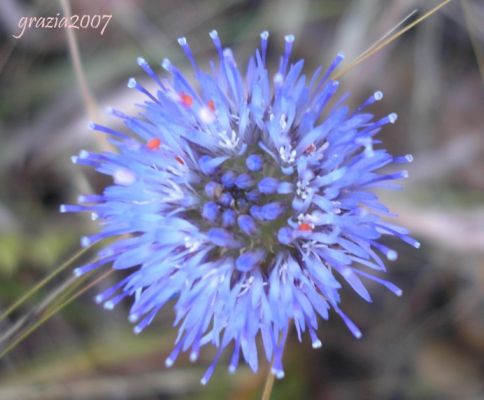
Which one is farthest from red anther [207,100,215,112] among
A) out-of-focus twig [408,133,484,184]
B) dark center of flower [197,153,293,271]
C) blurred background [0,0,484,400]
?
out-of-focus twig [408,133,484,184]

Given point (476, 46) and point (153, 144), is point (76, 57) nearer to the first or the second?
point (153, 144)

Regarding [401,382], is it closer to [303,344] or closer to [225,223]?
[303,344]

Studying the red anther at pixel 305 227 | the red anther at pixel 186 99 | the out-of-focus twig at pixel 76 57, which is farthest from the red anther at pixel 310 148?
the out-of-focus twig at pixel 76 57

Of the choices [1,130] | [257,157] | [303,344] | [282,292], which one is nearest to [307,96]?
[257,157]

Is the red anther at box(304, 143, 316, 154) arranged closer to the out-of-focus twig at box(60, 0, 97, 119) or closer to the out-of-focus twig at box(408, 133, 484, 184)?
the out-of-focus twig at box(60, 0, 97, 119)

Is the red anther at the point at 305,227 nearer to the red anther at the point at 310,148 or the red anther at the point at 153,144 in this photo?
the red anther at the point at 310,148

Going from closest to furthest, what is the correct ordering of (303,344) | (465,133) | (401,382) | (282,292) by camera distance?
Answer: (282,292) < (303,344) < (401,382) < (465,133)
